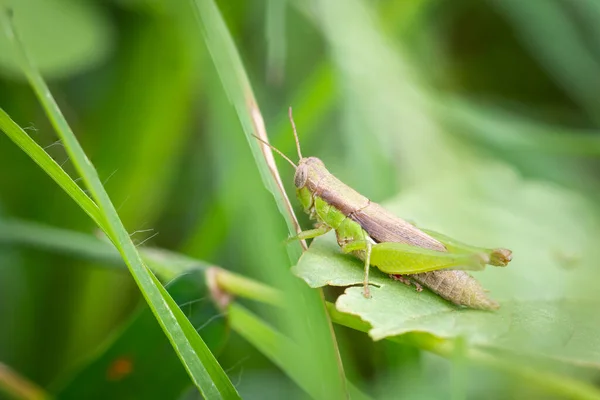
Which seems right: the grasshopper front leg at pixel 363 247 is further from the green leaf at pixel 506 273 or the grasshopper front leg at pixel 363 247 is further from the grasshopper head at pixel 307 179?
the grasshopper head at pixel 307 179

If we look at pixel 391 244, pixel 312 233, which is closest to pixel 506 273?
pixel 391 244

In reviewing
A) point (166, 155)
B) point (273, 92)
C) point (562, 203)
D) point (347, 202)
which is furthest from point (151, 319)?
point (562, 203)

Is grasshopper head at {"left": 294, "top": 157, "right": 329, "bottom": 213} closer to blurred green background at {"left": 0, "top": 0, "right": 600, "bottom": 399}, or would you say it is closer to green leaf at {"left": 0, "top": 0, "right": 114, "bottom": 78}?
blurred green background at {"left": 0, "top": 0, "right": 600, "bottom": 399}

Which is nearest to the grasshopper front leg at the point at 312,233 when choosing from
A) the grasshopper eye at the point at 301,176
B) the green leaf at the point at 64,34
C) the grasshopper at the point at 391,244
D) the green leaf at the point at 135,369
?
the grasshopper at the point at 391,244

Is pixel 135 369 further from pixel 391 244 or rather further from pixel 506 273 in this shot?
pixel 506 273

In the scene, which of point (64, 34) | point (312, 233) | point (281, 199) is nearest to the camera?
point (281, 199)

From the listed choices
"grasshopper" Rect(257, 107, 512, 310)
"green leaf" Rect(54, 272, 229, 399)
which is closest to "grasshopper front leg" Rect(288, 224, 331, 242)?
"grasshopper" Rect(257, 107, 512, 310)
